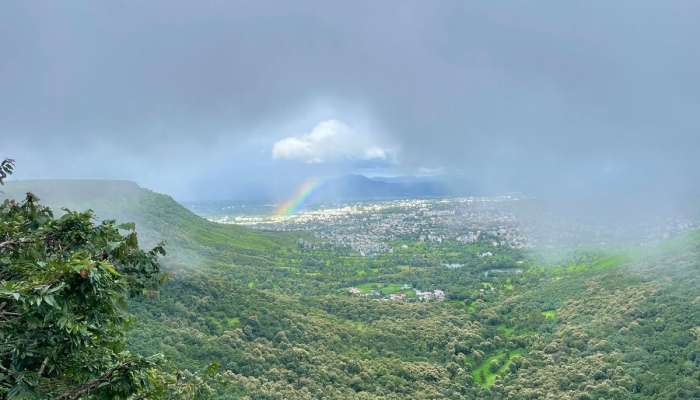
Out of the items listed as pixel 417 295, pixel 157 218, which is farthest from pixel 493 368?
pixel 157 218

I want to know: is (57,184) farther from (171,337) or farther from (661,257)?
(661,257)

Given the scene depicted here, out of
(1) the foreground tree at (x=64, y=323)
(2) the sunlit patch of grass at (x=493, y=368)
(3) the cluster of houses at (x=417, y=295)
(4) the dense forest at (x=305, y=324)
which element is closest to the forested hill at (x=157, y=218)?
(4) the dense forest at (x=305, y=324)

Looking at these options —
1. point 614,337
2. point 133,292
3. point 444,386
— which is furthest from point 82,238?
point 614,337

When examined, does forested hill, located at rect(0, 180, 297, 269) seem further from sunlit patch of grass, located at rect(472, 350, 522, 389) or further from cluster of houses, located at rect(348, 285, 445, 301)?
sunlit patch of grass, located at rect(472, 350, 522, 389)

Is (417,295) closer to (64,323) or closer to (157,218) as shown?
(157,218)

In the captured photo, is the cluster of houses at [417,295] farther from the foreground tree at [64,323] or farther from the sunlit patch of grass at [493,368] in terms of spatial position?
the foreground tree at [64,323]

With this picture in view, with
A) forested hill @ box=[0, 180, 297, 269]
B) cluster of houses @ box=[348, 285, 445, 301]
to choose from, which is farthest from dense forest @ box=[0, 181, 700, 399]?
cluster of houses @ box=[348, 285, 445, 301]

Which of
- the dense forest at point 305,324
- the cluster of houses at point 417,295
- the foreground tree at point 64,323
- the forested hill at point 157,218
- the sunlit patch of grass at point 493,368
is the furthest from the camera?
the cluster of houses at point 417,295
